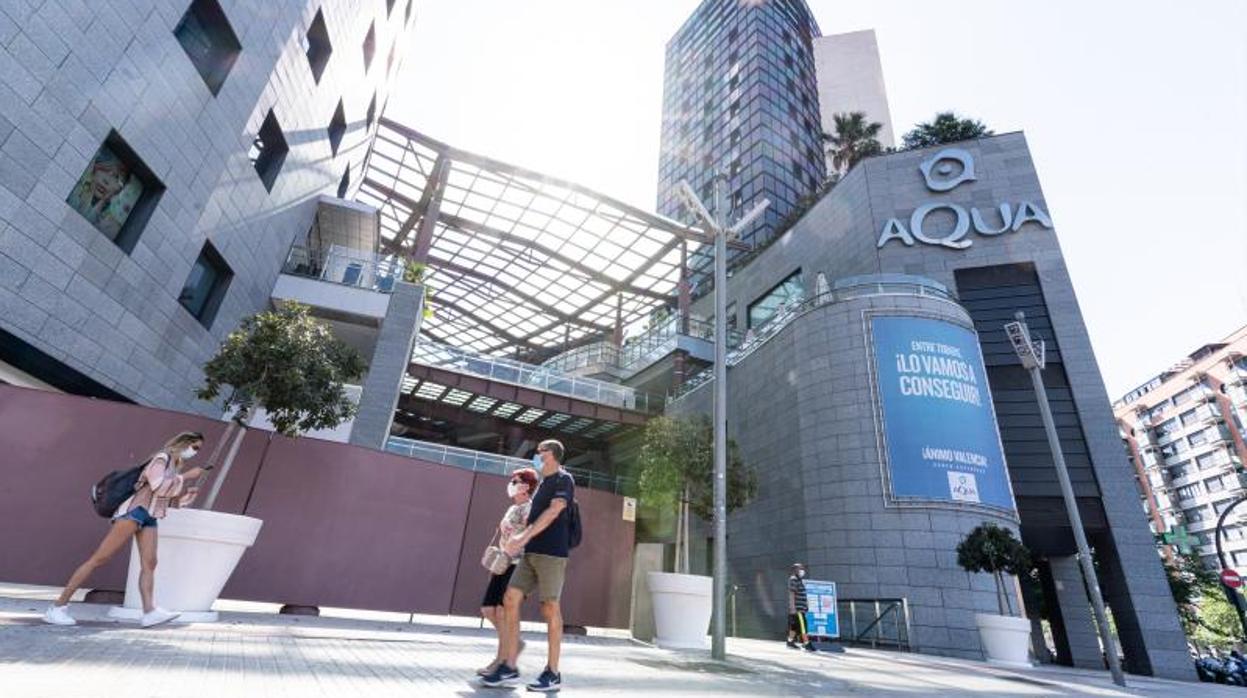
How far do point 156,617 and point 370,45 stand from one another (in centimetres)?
1957

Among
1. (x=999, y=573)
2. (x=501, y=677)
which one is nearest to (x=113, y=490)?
(x=501, y=677)

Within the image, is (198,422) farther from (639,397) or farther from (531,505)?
(639,397)

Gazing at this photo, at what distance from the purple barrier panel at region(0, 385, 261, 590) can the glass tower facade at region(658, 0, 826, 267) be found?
37624 millimetres

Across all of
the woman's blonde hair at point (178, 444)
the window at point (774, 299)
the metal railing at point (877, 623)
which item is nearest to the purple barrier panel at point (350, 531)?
the woman's blonde hair at point (178, 444)

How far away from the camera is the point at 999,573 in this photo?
1282 cm

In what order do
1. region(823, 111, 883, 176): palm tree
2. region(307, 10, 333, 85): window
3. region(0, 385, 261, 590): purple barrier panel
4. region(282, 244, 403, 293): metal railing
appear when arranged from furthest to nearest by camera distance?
region(823, 111, 883, 176): palm tree → region(282, 244, 403, 293): metal railing → region(307, 10, 333, 85): window → region(0, 385, 261, 590): purple barrier panel

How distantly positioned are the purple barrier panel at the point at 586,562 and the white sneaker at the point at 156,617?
12.6 feet

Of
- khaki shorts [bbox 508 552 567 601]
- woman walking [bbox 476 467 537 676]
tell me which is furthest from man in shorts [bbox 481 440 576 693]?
woman walking [bbox 476 467 537 676]

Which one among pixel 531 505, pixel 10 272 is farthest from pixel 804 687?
pixel 10 272

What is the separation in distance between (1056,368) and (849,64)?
150 feet

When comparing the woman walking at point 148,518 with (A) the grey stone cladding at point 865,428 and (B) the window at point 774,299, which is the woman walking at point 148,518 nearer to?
(A) the grey stone cladding at point 865,428

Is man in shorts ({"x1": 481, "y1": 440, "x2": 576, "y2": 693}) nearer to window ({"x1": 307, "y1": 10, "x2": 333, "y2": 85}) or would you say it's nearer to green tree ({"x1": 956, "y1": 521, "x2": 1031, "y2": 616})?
green tree ({"x1": 956, "y1": 521, "x2": 1031, "y2": 616})

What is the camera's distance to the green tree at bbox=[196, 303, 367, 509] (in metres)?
7.15

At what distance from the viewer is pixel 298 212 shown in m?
16.3
